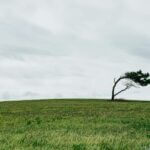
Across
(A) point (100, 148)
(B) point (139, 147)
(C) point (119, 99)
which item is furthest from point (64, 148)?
(C) point (119, 99)

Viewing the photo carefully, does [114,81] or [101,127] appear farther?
[114,81]

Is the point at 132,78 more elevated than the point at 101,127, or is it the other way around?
the point at 132,78

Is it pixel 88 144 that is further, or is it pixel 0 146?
pixel 88 144

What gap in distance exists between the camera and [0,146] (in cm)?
1600

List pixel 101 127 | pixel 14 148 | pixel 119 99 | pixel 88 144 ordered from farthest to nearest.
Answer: pixel 119 99
pixel 101 127
pixel 88 144
pixel 14 148

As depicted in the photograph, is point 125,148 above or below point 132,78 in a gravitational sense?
below

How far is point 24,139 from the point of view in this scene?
61.1ft

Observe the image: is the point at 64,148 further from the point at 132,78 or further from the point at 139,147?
the point at 132,78

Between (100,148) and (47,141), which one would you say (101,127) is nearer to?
(47,141)

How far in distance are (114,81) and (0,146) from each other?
88961 millimetres

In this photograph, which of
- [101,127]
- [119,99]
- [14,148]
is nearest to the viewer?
[14,148]

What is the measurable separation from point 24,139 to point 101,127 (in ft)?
31.0

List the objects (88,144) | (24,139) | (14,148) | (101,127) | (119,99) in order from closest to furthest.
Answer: (14,148)
(88,144)
(24,139)
(101,127)
(119,99)

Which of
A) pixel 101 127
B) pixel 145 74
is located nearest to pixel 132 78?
pixel 145 74
